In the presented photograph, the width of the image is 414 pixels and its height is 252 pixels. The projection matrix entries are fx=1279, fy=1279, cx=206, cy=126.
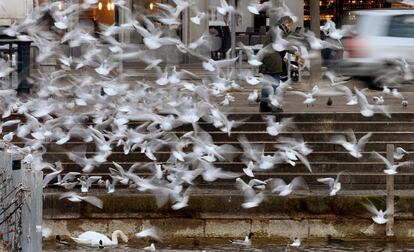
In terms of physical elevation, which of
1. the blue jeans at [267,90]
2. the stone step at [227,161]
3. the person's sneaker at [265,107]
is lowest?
the stone step at [227,161]

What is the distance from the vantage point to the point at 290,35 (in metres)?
19.2

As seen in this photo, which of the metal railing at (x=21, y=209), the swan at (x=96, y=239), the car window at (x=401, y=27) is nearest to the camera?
the metal railing at (x=21, y=209)

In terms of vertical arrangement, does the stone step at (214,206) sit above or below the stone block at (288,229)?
above

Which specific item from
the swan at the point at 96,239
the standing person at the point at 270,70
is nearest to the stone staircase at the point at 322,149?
the standing person at the point at 270,70

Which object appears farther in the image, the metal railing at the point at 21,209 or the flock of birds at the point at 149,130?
the flock of birds at the point at 149,130

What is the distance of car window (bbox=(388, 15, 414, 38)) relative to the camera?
71.2 feet

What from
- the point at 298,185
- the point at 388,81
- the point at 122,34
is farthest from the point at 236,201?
the point at 122,34

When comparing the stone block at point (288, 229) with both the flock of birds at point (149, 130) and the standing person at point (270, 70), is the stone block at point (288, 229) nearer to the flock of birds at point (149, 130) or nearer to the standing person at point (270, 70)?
the flock of birds at point (149, 130)

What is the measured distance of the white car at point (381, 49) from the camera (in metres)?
21.3

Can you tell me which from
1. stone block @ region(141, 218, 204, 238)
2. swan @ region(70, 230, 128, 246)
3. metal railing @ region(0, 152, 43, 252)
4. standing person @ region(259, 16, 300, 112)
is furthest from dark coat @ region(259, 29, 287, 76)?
metal railing @ region(0, 152, 43, 252)

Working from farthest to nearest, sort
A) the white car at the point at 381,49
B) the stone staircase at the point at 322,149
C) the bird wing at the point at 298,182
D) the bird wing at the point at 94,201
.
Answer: the white car at the point at 381,49 → the stone staircase at the point at 322,149 → the bird wing at the point at 298,182 → the bird wing at the point at 94,201

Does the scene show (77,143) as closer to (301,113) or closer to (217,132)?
(217,132)

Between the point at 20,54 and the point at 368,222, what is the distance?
20.8 feet

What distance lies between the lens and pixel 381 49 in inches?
840
